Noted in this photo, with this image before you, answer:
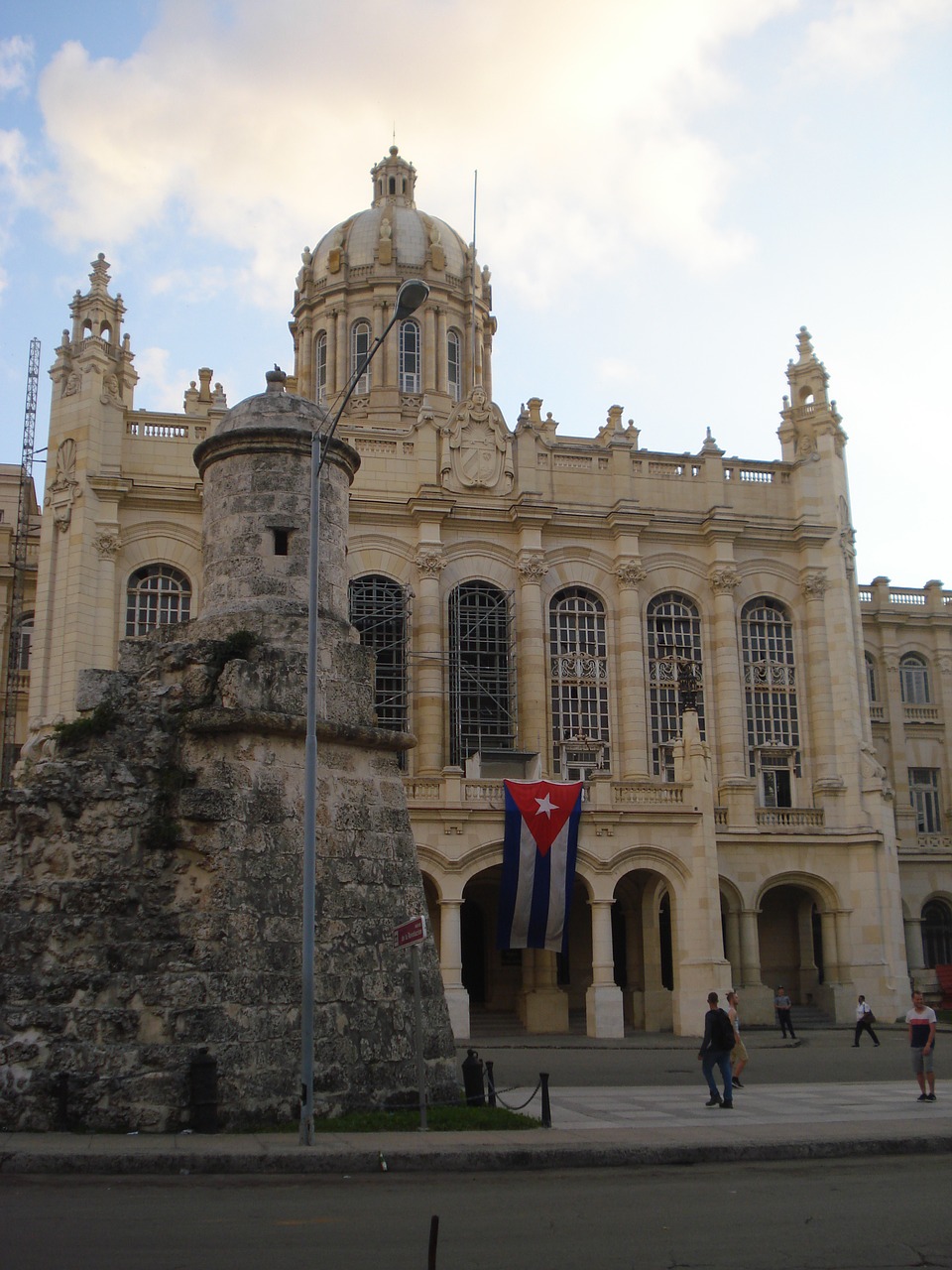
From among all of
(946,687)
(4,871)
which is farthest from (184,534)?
(946,687)

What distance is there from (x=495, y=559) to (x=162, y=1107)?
27472 mm

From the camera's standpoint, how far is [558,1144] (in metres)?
13.7

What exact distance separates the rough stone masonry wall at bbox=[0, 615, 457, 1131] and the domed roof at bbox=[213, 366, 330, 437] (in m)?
2.69

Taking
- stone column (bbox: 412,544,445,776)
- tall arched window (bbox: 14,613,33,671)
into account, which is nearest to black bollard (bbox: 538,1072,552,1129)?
stone column (bbox: 412,544,445,776)

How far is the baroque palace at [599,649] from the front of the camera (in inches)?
1336

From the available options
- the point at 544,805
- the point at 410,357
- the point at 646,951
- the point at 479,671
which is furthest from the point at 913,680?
the point at 544,805

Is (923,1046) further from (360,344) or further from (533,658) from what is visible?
(360,344)

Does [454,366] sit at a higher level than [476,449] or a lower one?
higher

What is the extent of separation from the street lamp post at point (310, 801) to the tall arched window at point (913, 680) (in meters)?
41.5

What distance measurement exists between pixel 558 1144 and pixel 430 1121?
68.3 inches

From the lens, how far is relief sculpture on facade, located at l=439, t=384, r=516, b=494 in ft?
132

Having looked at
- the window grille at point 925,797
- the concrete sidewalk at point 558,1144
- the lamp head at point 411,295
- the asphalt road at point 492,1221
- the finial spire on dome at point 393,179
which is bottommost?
the asphalt road at point 492,1221

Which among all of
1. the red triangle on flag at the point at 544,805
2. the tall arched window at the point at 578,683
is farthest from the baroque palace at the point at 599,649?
the red triangle on flag at the point at 544,805

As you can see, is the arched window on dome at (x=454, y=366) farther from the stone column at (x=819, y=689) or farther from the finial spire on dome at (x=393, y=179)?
the stone column at (x=819, y=689)
